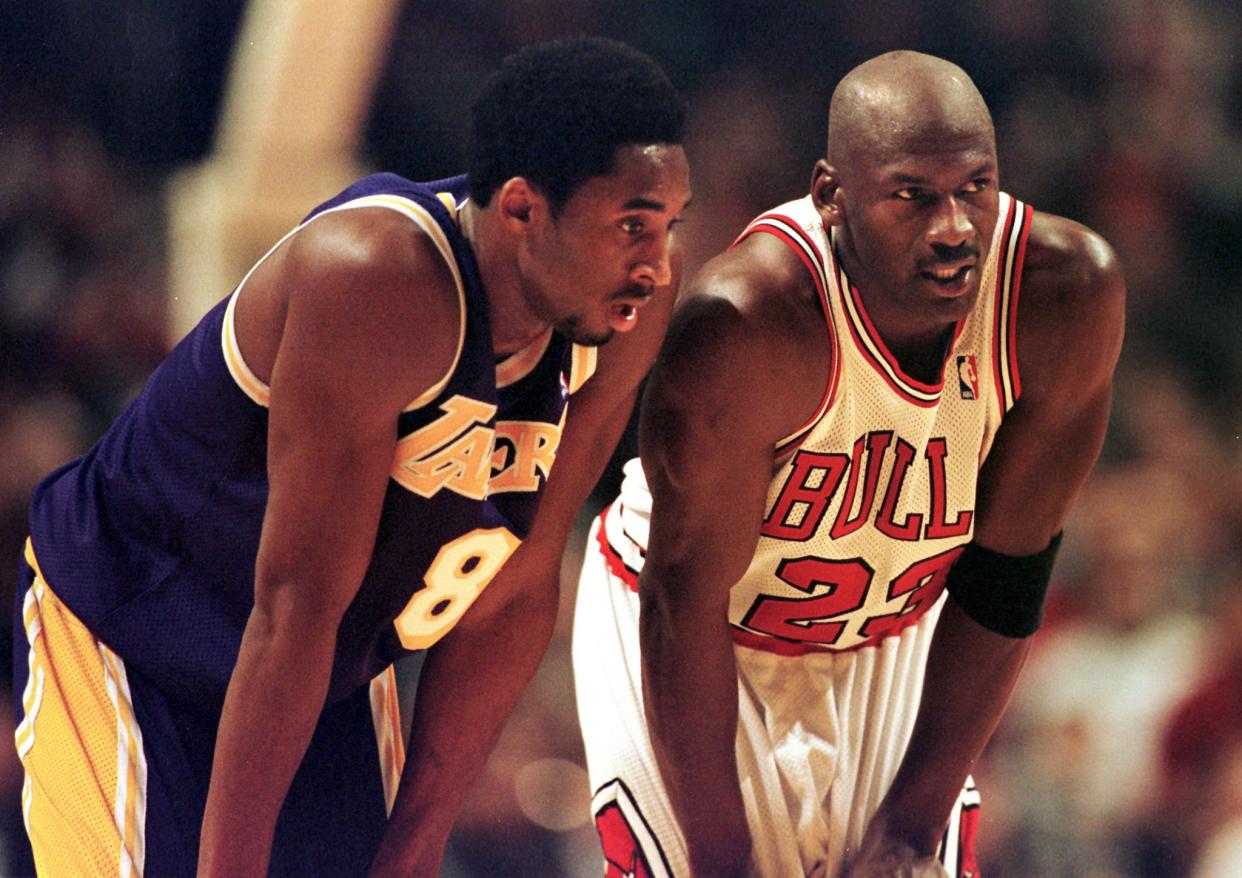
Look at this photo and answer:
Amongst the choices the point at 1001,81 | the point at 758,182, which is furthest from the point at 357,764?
the point at 1001,81

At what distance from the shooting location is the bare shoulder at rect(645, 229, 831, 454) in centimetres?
228

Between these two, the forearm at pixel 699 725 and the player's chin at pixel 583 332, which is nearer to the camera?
the player's chin at pixel 583 332

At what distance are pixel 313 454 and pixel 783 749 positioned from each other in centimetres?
98

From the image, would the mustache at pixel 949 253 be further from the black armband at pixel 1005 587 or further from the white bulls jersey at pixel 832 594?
the black armband at pixel 1005 587

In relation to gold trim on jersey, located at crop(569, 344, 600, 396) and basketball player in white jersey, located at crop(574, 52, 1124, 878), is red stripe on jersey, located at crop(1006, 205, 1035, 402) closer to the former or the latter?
basketball player in white jersey, located at crop(574, 52, 1124, 878)

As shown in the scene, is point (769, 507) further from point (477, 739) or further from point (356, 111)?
point (356, 111)

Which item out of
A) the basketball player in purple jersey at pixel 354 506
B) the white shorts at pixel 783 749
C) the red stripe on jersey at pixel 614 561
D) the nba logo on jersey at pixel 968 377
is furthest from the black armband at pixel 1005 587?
the basketball player in purple jersey at pixel 354 506

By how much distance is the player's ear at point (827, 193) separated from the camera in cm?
237

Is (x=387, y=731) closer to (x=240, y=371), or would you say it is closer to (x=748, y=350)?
(x=240, y=371)

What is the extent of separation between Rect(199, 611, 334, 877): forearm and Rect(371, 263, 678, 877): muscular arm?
1.21 ft

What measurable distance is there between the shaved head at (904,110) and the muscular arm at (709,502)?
7.3 inches

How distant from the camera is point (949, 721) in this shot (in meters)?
2.63

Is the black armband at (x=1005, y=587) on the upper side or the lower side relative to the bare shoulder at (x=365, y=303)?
lower

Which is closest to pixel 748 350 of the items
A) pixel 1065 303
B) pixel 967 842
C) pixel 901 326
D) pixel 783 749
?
pixel 901 326
